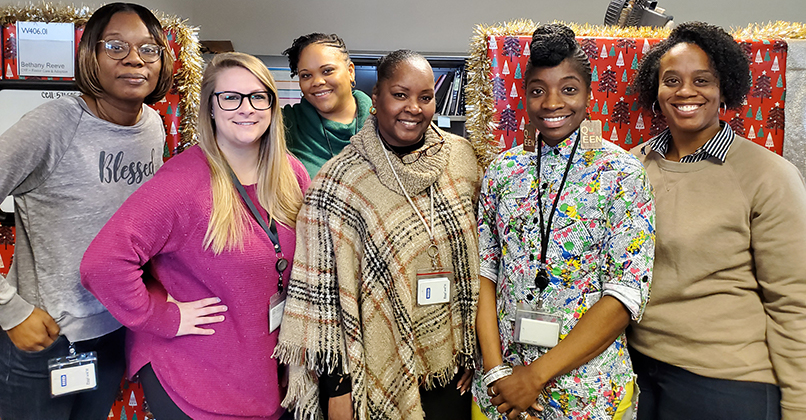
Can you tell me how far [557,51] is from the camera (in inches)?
50.8

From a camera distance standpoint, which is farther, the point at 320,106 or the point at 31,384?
the point at 320,106

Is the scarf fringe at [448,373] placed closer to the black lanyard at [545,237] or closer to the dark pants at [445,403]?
the dark pants at [445,403]

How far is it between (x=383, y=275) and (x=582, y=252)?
578mm

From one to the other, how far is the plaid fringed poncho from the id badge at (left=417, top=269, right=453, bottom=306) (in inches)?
0.9

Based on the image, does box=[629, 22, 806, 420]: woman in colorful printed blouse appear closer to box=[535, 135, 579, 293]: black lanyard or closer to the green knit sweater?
box=[535, 135, 579, 293]: black lanyard

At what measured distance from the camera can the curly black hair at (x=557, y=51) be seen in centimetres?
129

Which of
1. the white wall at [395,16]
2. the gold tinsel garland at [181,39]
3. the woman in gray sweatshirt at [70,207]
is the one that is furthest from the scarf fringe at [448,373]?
the white wall at [395,16]

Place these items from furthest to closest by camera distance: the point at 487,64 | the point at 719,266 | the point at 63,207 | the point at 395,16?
the point at 395,16, the point at 487,64, the point at 63,207, the point at 719,266

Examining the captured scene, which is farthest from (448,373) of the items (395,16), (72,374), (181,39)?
(395,16)

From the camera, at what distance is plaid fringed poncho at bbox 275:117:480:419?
1380 millimetres

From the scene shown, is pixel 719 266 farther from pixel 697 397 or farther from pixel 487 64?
pixel 487 64

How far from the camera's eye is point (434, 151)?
1.51 metres

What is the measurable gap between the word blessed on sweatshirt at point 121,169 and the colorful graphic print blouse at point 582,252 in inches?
50.5

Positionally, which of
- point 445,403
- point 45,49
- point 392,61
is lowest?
point 445,403
